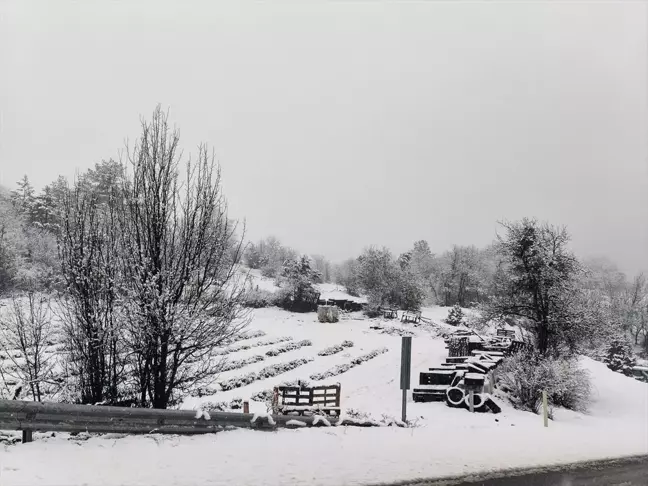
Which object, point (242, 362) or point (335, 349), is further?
point (335, 349)

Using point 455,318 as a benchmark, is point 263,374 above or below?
below

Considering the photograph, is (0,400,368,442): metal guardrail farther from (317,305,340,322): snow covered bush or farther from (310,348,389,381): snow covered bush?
(317,305,340,322): snow covered bush

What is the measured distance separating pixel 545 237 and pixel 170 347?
859 inches

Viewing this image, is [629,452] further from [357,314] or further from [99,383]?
[357,314]

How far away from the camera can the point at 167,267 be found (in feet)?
27.9

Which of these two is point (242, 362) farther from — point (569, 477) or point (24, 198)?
point (24, 198)

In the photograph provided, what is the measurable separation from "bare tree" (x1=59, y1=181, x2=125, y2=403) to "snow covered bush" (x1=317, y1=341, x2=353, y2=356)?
21434 millimetres

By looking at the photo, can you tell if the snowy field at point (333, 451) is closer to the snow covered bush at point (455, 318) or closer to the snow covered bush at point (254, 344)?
the snow covered bush at point (254, 344)

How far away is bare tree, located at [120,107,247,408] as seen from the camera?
8156mm

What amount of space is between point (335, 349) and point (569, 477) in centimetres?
2375

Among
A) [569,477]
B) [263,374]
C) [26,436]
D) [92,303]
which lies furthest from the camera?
[263,374]

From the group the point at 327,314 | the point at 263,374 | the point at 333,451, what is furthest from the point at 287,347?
the point at 333,451

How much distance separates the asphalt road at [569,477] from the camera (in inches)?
272

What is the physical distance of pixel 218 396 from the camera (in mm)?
18953
